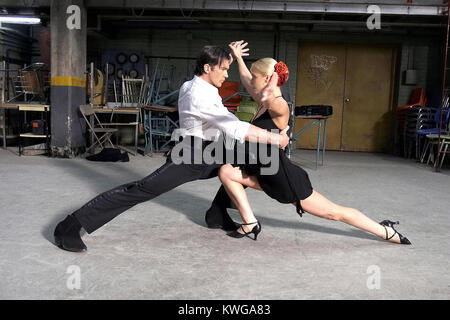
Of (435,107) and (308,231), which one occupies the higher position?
(435,107)

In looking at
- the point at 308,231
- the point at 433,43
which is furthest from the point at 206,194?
the point at 433,43

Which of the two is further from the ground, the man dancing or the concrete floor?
the man dancing

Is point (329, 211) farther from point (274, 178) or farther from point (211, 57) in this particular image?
point (211, 57)

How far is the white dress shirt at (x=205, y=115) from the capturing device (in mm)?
2768

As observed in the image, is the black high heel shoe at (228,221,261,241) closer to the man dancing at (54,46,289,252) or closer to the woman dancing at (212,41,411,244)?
the woman dancing at (212,41,411,244)

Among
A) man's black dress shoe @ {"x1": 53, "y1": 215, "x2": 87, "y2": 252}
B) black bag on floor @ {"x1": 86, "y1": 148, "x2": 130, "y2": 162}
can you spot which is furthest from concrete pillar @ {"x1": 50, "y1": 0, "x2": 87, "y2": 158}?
man's black dress shoe @ {"x1": 53, "y1": 215, "x2": 87, "y2": 252}

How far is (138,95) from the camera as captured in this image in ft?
33.9

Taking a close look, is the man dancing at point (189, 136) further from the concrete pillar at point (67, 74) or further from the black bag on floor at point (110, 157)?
the concrete pillar at point (67, 74)

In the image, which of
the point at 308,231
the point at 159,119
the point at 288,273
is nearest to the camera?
the point at 288,273

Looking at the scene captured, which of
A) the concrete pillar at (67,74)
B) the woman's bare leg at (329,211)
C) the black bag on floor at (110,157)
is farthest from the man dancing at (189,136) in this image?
the concrete pillar at (67,74)

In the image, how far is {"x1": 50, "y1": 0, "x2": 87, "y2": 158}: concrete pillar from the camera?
26.2ft

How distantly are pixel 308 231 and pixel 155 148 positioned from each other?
269 inches

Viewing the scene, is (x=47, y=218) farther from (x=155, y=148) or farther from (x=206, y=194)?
(x=155, y=148)
